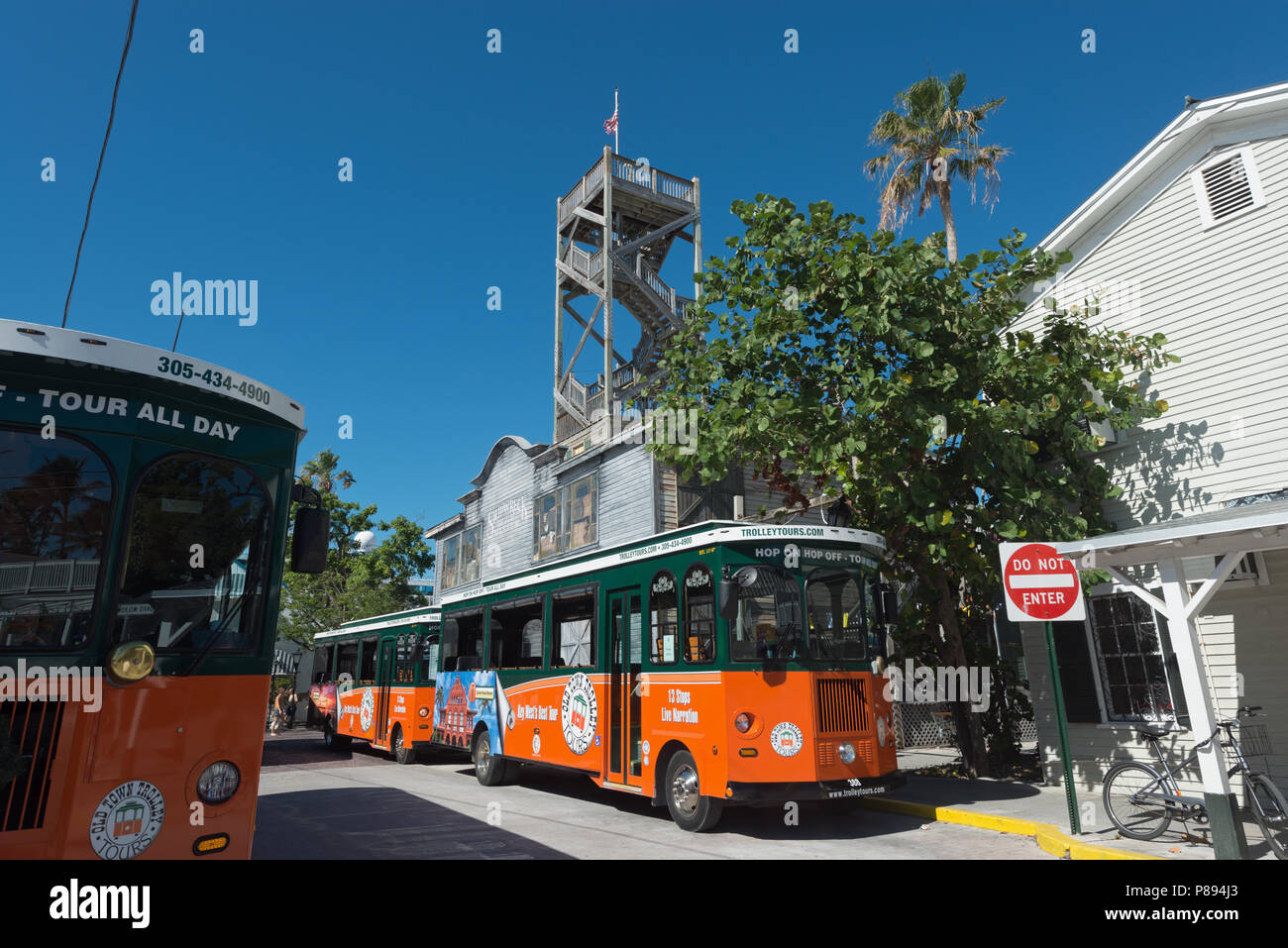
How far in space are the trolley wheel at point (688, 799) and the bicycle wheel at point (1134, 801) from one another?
13.1ft

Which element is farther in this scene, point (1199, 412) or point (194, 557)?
point (1199, 412)

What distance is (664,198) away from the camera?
28453 mm

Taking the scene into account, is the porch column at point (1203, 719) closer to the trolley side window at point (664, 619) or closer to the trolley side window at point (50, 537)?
the trolley side window at point (664, 619)

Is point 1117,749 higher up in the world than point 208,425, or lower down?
lower down

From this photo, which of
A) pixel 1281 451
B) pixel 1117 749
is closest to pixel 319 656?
pixel 1117 749

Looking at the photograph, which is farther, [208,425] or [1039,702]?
[1039,702]

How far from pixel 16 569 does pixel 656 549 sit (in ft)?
23.1

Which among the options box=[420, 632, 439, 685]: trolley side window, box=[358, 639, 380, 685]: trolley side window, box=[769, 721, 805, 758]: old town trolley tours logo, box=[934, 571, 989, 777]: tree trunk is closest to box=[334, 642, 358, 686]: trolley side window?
box=[358, 639, 380, 685]: trolley side window

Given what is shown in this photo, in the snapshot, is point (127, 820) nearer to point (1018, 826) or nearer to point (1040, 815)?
point (1018, 826)

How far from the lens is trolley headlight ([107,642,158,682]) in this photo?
168 inches

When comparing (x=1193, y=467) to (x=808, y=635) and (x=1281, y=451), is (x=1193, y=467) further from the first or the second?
(x=808, y=635)

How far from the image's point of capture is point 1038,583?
8.30 metres

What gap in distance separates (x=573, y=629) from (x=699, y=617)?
2.94 m
